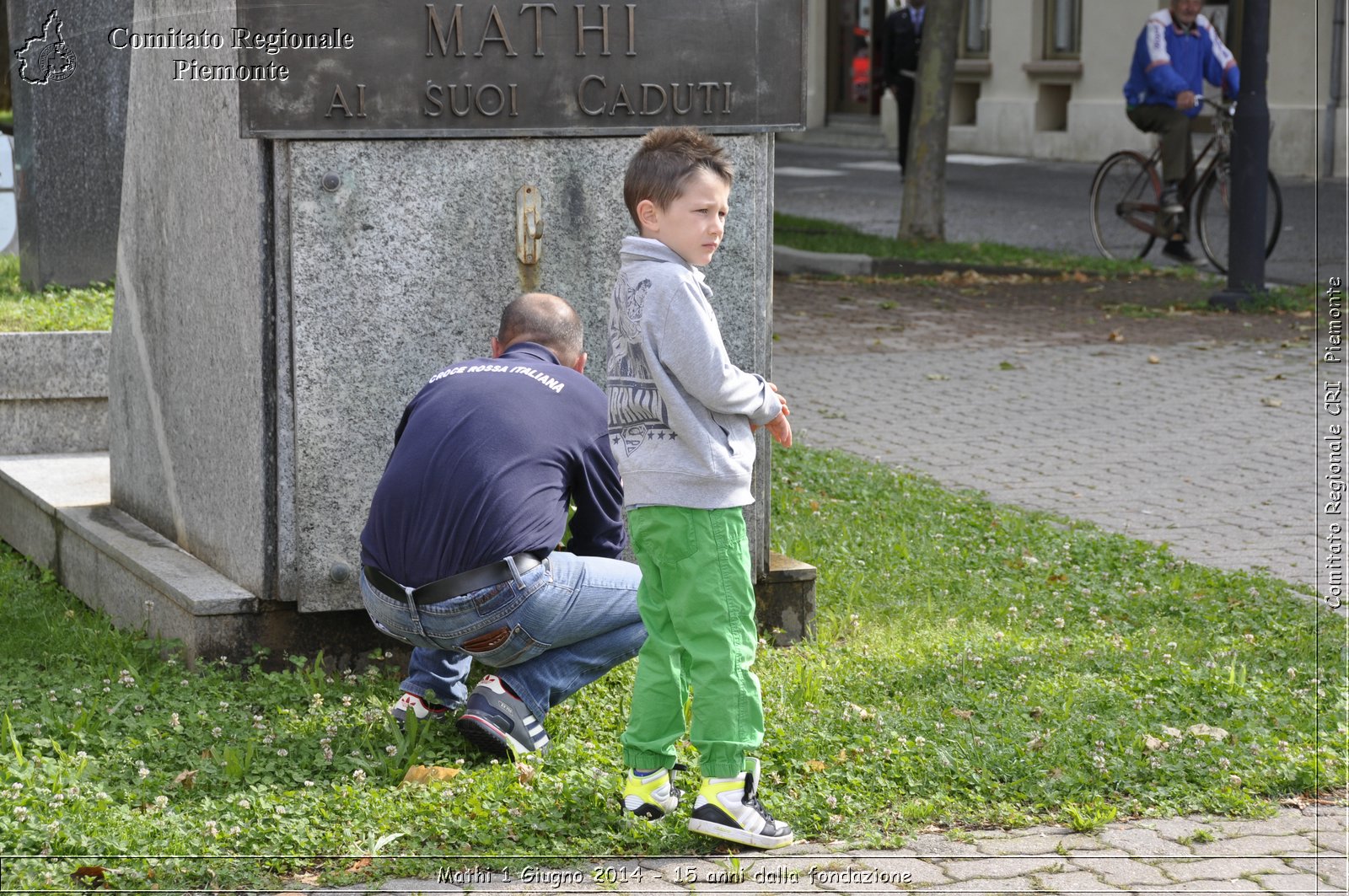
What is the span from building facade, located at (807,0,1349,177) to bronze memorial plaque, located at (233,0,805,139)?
15.4m

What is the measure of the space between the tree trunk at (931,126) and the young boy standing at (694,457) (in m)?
11.3

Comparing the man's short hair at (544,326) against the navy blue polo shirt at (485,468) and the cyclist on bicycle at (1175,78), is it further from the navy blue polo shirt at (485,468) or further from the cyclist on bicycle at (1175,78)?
the cyclist on bicycle at (1175,78)

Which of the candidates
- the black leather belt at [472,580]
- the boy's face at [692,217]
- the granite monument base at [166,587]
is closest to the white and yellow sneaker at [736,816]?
the black leather belt at [472,580]

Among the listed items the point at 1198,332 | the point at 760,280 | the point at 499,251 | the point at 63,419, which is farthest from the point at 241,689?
the point at 1198,332

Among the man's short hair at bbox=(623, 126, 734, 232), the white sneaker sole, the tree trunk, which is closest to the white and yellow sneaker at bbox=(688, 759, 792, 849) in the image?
the white sneaker sole

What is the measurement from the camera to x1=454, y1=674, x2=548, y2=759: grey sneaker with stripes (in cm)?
412

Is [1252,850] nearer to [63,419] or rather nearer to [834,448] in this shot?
[834,448]

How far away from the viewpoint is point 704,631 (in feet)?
12.2

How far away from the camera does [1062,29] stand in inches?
1010

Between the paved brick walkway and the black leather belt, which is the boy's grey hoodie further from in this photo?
the paved brick walkway

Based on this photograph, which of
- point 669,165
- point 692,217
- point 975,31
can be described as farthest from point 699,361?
point 975,31

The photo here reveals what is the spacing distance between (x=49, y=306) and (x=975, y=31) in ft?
72.3

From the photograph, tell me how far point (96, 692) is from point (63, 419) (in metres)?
2.87

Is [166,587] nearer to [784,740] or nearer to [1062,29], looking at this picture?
[784,740]
